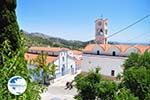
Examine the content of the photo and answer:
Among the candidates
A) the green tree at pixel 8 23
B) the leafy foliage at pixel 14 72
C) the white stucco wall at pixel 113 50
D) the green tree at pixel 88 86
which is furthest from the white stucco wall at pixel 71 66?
the leafy foliage at pixel 14 72

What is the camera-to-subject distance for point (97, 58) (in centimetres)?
2712

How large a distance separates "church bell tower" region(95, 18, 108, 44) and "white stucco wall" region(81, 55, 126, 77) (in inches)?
124

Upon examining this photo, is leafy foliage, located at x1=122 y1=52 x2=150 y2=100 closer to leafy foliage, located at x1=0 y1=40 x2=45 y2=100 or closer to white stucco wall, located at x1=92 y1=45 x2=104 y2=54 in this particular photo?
leafy foliage, located at x1=0 y1=40 x2=45 y2=100

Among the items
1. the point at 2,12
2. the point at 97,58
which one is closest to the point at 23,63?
the point at 2,12

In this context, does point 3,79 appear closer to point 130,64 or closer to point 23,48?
point 23,48

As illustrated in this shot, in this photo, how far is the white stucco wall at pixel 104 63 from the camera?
26.0 metres

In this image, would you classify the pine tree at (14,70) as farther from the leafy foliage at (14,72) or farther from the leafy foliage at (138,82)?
the leafy foliage at (138,82)

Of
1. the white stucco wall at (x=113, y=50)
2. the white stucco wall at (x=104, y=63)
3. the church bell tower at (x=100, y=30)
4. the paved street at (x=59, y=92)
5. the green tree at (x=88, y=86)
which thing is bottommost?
the paved street at (x=59, y=92)

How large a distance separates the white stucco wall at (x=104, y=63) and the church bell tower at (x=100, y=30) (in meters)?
3.14

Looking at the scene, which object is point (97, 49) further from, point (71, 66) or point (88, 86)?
point (88, 86)

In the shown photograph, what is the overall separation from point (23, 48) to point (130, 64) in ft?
49.3

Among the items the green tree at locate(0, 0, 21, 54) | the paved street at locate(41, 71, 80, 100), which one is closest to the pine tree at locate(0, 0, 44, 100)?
the green tree at locate(0, 0, 21, 54)

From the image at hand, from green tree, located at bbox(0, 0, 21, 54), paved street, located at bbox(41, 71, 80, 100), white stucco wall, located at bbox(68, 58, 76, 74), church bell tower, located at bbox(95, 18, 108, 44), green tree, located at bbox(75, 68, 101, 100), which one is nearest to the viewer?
green tree, located at bbox(0, 0, 21, 54)

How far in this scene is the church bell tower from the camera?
2983 centimetres
